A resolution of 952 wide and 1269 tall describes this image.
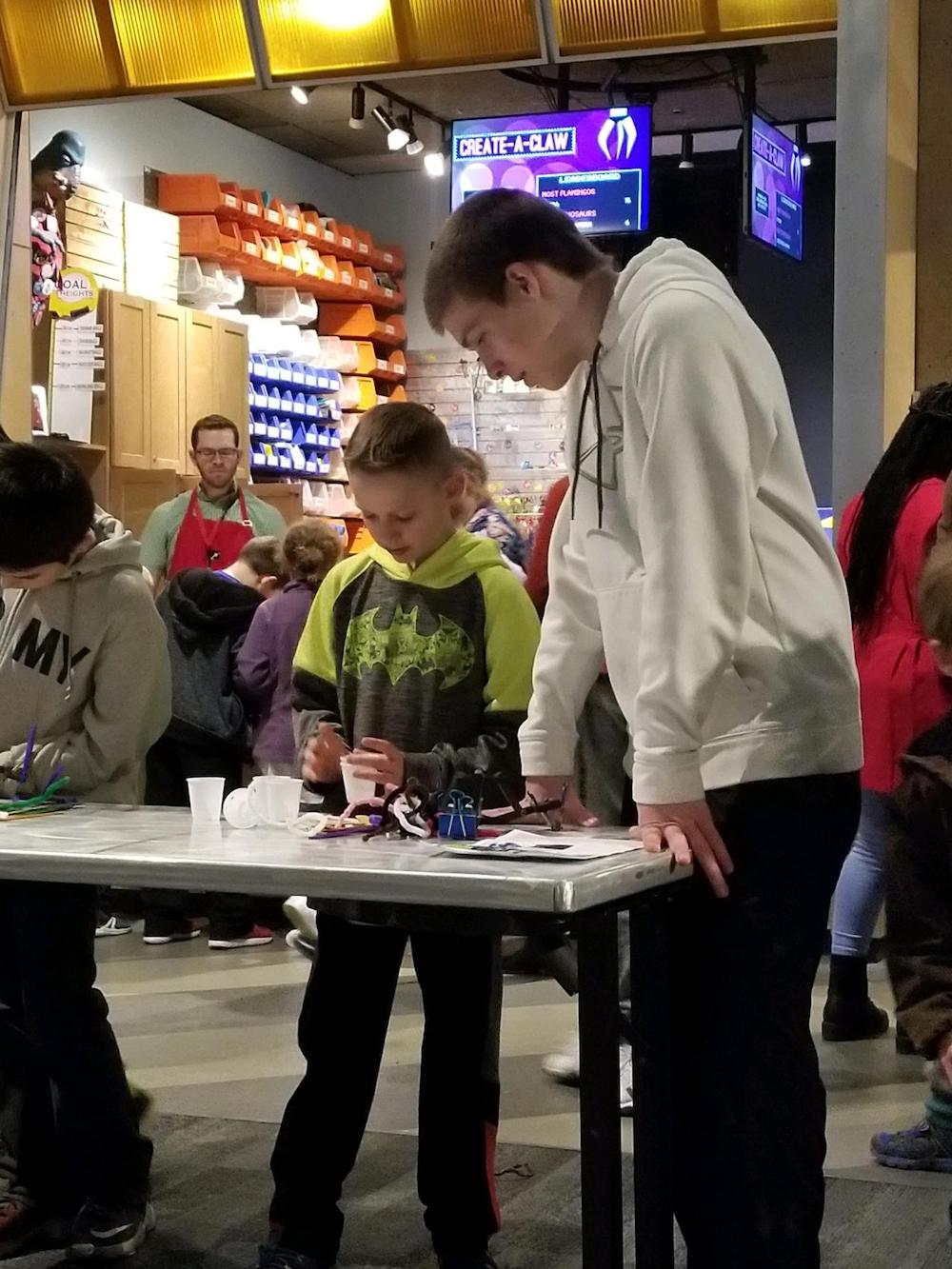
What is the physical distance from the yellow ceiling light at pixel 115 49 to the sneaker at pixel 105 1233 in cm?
407

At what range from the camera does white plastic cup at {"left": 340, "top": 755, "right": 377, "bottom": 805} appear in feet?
8.14

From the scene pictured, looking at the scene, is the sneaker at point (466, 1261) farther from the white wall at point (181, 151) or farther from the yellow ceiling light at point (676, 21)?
the white wall at point (181, 151)

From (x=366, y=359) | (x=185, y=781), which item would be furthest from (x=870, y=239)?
(x=366, y=359)

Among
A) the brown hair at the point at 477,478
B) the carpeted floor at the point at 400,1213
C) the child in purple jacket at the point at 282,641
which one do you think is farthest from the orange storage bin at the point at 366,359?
the carpeted floor at the point at 400,1213

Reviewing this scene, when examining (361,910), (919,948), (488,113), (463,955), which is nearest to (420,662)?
(463,955)

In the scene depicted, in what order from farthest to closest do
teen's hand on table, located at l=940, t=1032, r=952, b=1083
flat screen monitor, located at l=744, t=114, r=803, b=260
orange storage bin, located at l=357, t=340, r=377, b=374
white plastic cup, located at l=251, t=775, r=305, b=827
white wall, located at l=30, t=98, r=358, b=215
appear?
orange storage bin, located at l=357, t=340, r=377, b=374 → flat screen monitor, located at l=744, t=114, r=803, b=260 → white wall, located at l=30, t=98, r=358, b=215 → white plastic cup, located at l=251, t=775, r=305, b=827 → teen's hand on table, located at l=940, t=1032, r=952, b=1083

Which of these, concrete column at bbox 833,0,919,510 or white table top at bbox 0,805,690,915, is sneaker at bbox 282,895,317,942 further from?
white table top at bbox 0,805,690,915

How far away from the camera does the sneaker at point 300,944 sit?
17.9 feet

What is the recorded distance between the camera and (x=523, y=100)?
1130cm

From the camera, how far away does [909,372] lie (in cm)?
507

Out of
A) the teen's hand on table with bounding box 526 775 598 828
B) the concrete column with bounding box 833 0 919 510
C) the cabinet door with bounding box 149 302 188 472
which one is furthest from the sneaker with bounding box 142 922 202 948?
the cabinet door with bounding box 149 302 188 472

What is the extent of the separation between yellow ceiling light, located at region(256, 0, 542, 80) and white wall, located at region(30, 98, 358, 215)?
277 centimetres

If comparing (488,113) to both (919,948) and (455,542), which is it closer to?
(455,542)

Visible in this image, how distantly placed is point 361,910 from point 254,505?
5.27 meters
